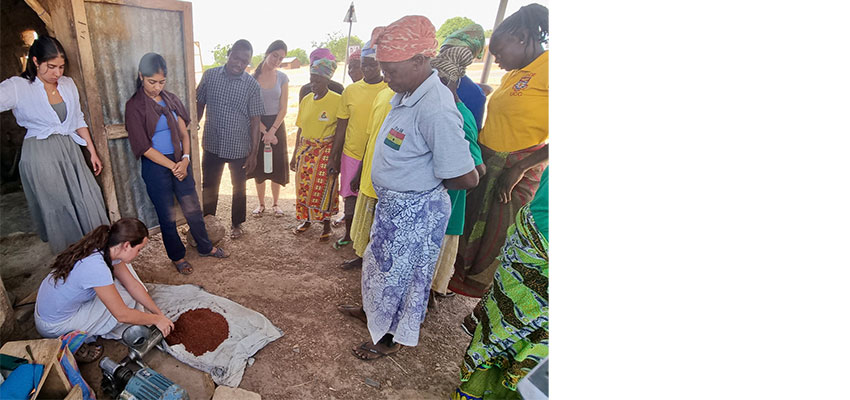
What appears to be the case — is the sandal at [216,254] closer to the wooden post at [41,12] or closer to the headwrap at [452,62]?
the wooden post at [41,12]

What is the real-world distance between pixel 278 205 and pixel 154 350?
2430mm

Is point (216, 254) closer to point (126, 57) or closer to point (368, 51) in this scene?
point (126, 57)

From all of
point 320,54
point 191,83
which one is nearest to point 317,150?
point 320,54

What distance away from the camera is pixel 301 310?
275 centimetres

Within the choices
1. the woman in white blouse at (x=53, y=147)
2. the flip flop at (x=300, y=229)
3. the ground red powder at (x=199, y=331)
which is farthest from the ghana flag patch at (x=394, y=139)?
the flip flop at (x=300, y=229)

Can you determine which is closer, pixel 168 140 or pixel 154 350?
pixel 154 350

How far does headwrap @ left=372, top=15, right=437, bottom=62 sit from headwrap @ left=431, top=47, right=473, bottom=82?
688 millimetres

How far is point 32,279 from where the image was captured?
2.80m

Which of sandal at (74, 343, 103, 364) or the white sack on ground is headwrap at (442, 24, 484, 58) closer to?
the white sack on ground

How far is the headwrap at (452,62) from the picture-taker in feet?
8.02

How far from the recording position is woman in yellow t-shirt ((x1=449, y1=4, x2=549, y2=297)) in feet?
7.42
